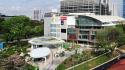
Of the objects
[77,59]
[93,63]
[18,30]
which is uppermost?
[18,30]

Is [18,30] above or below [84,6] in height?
below

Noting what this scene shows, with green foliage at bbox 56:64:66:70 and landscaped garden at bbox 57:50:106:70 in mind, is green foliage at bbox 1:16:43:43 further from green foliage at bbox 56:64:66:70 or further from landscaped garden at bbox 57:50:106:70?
green foliage at bbox 56:64:66:70

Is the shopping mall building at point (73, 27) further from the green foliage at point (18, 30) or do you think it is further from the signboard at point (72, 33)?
the green foliage at point (18, 30)

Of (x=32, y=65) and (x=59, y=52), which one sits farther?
(x=59, y=52)

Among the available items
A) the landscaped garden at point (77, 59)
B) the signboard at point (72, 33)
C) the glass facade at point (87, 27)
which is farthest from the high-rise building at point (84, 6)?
the landscaped garden at point (77, 59)

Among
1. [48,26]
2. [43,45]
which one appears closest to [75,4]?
[48,26]

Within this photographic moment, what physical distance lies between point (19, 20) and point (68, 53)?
24952 millimetres

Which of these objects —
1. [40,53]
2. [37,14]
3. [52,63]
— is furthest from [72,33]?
[37,14]

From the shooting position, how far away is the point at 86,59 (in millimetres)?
29438

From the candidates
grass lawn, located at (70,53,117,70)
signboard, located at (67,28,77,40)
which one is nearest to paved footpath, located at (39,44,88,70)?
grass lawn, located at (70,53,117,70)

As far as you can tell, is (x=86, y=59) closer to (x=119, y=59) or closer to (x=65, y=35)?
(x=119, y=59)

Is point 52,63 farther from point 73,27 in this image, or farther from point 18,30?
point 18,30

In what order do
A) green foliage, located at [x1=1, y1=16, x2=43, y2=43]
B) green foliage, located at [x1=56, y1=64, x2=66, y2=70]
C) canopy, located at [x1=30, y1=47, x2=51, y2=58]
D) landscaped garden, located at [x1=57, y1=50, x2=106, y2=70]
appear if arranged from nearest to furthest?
green foliage, located at [x1=56, y1=64, x2=66, y2=70] → landscaped garden, located at [x1=57, y1=50, x2=106, y2=70] → canopy, located at [x1=30, y1=47, x2=51, y2=58] → green foliage, located at [x1=1, y1=16, x2=43, y2=43]

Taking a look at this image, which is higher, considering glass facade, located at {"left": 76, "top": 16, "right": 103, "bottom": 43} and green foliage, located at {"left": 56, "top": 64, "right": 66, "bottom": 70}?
glass facade, located at {"left": 76, "top": 16, "right": 103, "bottom": 43}
